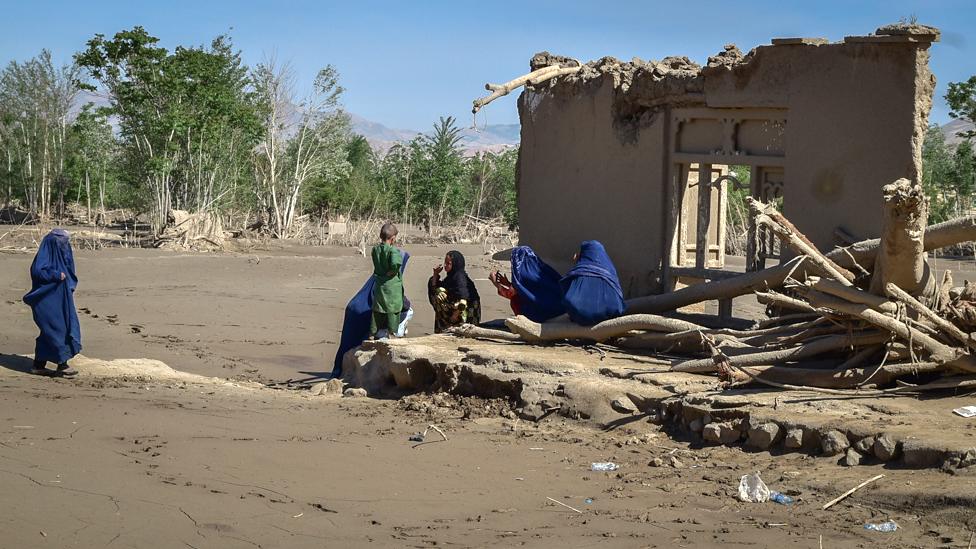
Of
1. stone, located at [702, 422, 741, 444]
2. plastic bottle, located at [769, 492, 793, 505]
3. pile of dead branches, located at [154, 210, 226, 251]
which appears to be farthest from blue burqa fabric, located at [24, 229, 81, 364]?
pile of dead branches, located at [154, 210, 226, 251]

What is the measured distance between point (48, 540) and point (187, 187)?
20.7m

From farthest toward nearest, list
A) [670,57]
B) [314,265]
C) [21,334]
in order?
[314,265] < [21,334] < [670,57]

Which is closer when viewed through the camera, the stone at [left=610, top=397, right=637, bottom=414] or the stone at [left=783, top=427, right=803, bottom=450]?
the stone at [left=783, top=427, right=803, bottom=450]

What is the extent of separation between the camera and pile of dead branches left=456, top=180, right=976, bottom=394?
6.91m

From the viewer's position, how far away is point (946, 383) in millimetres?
6926

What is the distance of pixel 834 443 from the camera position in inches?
251

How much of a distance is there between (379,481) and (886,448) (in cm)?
295

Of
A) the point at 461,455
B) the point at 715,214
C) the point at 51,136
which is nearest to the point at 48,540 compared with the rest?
the point at 461,455

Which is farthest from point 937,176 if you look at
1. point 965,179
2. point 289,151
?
point 289,151

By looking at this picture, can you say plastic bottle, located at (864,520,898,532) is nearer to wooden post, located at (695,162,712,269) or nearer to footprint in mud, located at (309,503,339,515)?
footprint in mud, located at (309,503,339,515)

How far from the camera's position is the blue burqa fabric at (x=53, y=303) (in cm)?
1041

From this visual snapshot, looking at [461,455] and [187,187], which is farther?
[187,187]

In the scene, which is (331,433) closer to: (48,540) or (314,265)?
(48,540)

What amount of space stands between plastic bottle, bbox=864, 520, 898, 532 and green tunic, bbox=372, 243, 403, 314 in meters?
5.82
